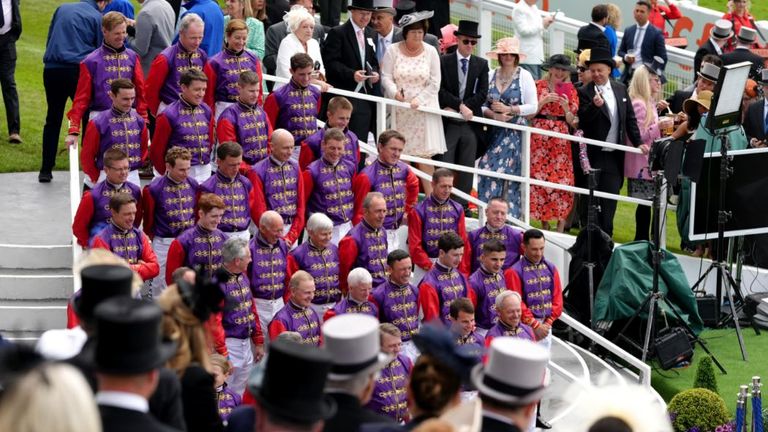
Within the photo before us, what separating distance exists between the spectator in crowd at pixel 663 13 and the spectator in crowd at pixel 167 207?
1006 centimetres

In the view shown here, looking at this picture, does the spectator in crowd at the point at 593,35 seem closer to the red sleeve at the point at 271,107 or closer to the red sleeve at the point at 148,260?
the red sleeve at the point at 271,107

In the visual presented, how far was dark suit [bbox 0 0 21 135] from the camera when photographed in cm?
1477

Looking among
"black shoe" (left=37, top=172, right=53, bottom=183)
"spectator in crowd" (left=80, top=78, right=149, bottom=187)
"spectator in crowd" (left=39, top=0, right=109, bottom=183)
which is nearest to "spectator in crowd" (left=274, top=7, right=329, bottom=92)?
"spectator in crowd" (left=39, top=0, right=109, bottom=183)

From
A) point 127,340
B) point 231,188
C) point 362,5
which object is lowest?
point 231,188

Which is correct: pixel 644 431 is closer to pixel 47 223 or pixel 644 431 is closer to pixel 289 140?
pixel 289 140

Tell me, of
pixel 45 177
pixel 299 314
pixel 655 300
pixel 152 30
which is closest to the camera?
pixel 299 314

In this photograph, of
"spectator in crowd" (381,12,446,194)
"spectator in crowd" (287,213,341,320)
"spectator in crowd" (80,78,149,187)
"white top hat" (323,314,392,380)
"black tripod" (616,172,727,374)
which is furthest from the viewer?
"spectator in crowd" (381,12,446,194)

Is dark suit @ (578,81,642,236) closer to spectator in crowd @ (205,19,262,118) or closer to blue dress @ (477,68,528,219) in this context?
blue dress @ (477,68,528,219)

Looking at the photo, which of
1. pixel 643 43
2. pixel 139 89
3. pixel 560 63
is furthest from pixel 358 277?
pixel 643 43

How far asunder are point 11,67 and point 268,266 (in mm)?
5197

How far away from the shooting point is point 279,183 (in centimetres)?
1204

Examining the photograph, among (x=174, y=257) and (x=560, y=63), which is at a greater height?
(x=560, y=63)

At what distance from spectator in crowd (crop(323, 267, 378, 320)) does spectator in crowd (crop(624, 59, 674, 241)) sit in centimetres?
445

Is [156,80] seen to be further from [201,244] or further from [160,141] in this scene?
[201,244]
